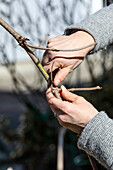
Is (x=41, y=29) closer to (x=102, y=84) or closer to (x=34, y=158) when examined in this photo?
(x=102, y=84)

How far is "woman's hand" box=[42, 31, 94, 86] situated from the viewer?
814mm

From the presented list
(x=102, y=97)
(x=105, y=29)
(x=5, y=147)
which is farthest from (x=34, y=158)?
(x=105, y=29)

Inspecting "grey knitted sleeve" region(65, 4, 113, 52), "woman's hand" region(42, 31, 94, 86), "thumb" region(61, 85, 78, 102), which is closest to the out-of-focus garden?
"grey knitted sleeve" region(65, 4, 113, 52)

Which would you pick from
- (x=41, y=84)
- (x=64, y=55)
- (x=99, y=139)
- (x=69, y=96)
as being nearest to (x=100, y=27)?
(x=64, y=55)

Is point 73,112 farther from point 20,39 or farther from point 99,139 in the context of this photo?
point 20,39

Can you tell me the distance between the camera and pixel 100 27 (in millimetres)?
926

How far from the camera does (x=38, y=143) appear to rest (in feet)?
8.11

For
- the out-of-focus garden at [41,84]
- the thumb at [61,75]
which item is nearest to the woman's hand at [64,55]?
the thumb at [61,75]

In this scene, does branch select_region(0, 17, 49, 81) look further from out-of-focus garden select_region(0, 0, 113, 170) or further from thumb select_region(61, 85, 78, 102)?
out-of-focus garden select_region(0, 0, 113, 170)

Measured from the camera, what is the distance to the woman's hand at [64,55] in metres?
0.81

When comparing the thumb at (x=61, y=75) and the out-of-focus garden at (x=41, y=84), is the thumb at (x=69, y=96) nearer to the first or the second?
the thumb at (x=61, y=75)

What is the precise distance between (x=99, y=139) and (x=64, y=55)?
0.28 meters

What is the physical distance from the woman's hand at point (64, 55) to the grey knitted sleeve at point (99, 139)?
17 cm

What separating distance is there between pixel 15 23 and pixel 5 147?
1675 millimetres
